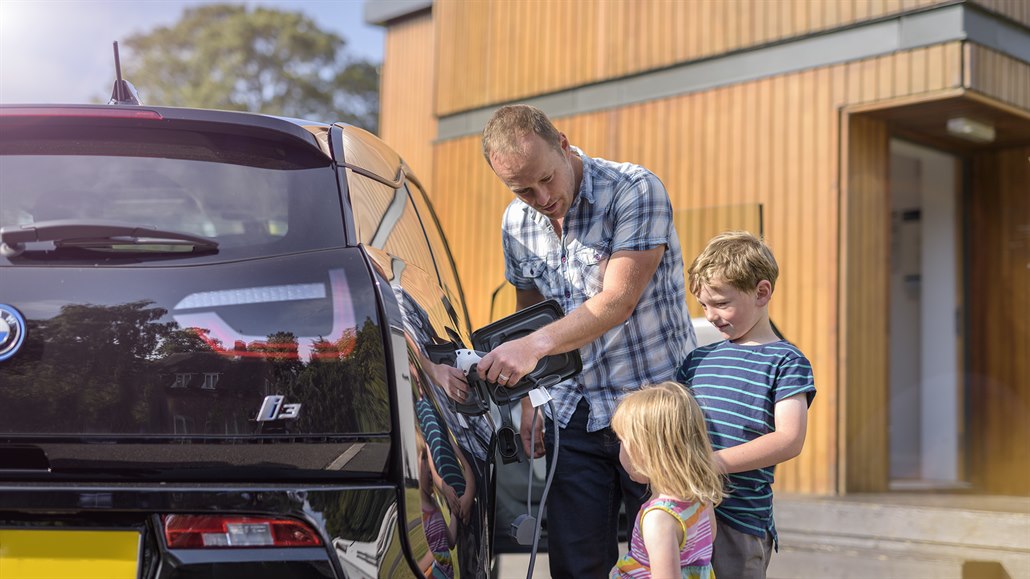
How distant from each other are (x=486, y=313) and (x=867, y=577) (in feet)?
18.9

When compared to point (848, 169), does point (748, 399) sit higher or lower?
lower

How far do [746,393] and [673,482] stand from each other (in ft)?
1.17

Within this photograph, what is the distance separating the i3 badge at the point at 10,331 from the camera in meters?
1.81

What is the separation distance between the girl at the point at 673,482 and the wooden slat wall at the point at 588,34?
606cm

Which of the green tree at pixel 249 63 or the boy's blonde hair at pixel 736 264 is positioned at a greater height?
the green tree at pixel 249 63

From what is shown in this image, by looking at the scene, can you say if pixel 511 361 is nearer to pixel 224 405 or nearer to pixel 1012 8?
pixel 224 405

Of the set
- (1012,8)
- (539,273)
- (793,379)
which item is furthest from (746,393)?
(1012,8)

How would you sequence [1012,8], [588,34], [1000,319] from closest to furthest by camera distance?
[1012,8] < [1000,319] < [588,34]

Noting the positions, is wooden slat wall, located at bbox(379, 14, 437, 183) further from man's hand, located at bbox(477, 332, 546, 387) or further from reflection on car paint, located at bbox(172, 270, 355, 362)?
reflection on car paint, located at bbox(172, 270, 355, 362)

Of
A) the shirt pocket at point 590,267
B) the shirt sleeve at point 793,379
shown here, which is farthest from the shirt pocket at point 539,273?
the shirt sleeve at point 793,379

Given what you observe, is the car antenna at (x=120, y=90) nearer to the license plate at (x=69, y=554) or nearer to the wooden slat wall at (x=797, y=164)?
the license plate at (x=69, y=554)

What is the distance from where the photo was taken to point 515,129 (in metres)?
2.73

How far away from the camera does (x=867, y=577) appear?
541 cm

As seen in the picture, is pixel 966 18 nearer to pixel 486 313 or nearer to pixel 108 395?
pixel 486 313
